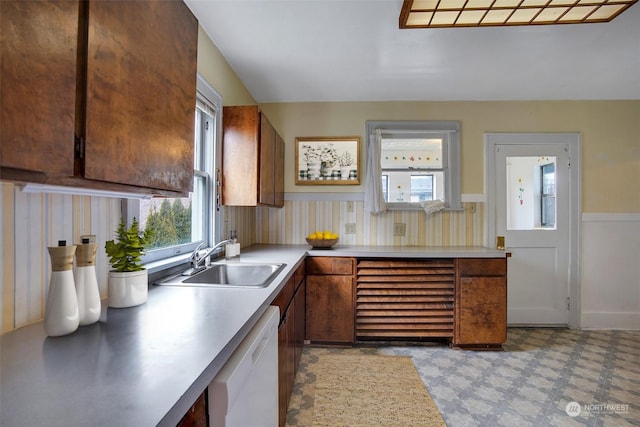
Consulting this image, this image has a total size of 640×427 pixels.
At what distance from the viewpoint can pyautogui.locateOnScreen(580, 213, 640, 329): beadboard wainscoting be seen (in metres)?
3.07

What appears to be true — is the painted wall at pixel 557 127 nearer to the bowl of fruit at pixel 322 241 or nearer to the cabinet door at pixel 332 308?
the bowl of fruit at pixel 322 241

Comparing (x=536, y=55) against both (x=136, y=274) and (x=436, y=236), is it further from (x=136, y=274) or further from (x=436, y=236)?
(x=136, y=274)

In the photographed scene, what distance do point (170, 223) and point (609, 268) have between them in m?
4.10

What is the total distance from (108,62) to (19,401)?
743 millimetres

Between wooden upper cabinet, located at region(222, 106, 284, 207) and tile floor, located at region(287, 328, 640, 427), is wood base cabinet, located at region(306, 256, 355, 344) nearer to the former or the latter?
tile floor, located at region(287, 328, 640, 427)

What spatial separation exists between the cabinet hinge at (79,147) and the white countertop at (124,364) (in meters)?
0.47

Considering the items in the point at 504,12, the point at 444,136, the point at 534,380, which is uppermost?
the point at 504,12

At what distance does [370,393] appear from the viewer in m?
1.94

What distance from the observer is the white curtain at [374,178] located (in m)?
3.05

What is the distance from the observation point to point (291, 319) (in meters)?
1.81

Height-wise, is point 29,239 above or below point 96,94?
below

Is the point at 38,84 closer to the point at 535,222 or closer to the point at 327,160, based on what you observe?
the point at 327,160

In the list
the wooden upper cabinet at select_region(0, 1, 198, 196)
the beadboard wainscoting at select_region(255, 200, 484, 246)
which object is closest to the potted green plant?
the wooden upper cabinet at select_region(0, 1, 198, 196)

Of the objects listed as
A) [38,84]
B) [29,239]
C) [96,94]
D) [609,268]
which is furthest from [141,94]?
[609,268]
